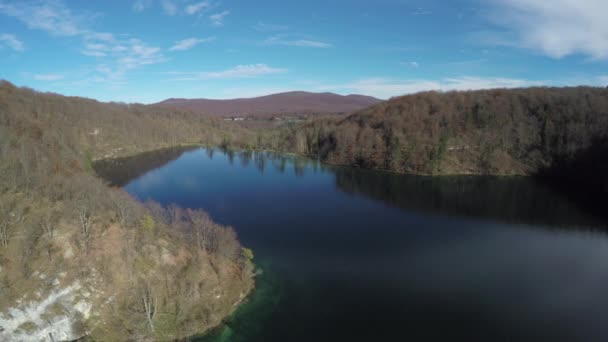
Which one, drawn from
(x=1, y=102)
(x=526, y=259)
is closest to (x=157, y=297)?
(x=526, y=259)

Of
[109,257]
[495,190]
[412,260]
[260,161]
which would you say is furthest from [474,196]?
[260,161]

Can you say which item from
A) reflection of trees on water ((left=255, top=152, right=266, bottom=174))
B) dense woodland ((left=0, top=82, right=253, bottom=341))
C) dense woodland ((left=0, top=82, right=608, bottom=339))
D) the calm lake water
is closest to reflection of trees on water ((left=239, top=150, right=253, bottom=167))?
reflection of trees on water ((left=255, top=152, right=266, bottom=174))

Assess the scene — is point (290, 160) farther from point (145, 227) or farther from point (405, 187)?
point (145, 227)

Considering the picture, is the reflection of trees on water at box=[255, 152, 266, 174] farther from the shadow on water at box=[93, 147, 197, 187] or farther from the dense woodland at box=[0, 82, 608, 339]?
the shadow on water at box=[93, 147, 197, 187]

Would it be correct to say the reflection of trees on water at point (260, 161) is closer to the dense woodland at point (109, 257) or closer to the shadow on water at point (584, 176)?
the dense woodland at point (109, 257)

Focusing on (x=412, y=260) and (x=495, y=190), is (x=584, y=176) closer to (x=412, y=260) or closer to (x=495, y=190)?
(x=495, y=190)

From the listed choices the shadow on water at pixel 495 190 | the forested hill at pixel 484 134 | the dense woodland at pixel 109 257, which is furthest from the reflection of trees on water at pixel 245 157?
the dense woodland at pixel 109 257
